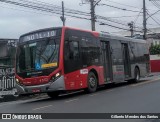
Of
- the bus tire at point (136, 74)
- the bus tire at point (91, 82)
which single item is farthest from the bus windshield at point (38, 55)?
the bus tire at point (136, 74)

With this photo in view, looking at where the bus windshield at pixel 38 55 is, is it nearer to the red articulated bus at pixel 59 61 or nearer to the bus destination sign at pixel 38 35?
the red articulated bus at pixel 59 61

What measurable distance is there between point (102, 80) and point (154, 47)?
4432cm

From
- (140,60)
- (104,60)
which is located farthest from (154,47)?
(104,60)

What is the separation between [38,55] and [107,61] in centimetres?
548

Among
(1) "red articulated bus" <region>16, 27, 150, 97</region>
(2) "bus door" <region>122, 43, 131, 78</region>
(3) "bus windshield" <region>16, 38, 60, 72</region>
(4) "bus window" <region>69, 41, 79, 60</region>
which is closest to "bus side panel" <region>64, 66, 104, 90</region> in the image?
(1) "red articulated bus" <region>16, 27, 150, 97</region>

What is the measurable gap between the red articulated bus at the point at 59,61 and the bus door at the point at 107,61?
11 cm

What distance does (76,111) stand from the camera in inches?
520

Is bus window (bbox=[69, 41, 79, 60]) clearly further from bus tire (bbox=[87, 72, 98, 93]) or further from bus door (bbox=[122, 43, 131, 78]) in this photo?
bus door (bbox=[122, 43, 131, 78])

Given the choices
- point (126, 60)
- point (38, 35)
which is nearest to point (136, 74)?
point (126, 60)

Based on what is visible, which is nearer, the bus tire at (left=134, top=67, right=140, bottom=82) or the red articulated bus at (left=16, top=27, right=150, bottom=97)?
the red articulated bus at (left=16, top=27, right=150, bottom=97)

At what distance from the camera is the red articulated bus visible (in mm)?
17875

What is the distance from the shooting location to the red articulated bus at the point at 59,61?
58.6 feet

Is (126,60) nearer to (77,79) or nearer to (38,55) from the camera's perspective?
(77,79)

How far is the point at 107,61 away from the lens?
74.2 feet
